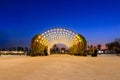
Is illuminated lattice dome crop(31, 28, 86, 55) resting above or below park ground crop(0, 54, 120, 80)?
above

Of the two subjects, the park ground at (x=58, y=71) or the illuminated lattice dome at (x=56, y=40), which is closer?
the park ground at (x=58, y=71)

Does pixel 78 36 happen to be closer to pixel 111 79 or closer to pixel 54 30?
pixel 54 30

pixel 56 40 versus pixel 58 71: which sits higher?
pixel 56 40

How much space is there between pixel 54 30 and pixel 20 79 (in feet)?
170

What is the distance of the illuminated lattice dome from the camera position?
5850cm

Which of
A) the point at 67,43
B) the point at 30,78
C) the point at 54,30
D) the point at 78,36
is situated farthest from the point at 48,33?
the point at 30,78

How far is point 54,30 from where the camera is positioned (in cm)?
6350

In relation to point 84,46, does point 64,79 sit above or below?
below

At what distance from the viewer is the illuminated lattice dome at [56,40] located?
58.5 meters

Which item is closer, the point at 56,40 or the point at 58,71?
the point at 58,71

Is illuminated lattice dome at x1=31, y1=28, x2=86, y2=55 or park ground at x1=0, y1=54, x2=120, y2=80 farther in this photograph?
illuminated lattice dome at x1=31, y1=28, x2=86, y2=55

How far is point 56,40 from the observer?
2921 inches

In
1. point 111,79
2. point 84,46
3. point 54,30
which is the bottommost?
point 111,79

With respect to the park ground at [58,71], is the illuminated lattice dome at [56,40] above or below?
above
